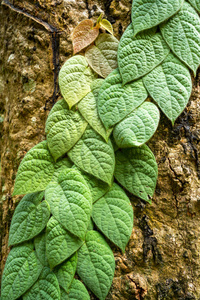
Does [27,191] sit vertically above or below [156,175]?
above

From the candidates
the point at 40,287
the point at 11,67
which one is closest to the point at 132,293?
the point at 40,287

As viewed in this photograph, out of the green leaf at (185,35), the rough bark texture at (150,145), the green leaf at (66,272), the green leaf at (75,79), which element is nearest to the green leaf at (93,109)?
the green leaf at (75,79)

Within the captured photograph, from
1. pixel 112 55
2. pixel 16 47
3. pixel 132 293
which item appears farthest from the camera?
pixel 16 47

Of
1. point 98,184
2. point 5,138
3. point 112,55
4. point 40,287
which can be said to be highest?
point 112,55

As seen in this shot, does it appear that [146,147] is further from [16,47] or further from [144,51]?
[16,47]

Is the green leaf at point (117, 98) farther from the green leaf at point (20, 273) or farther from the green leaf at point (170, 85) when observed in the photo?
the green leaf at point (20, 273)

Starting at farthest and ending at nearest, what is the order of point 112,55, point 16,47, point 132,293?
point 16,47 < point 112,55 < point 132,293

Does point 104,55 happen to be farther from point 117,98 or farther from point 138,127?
point 138,127
